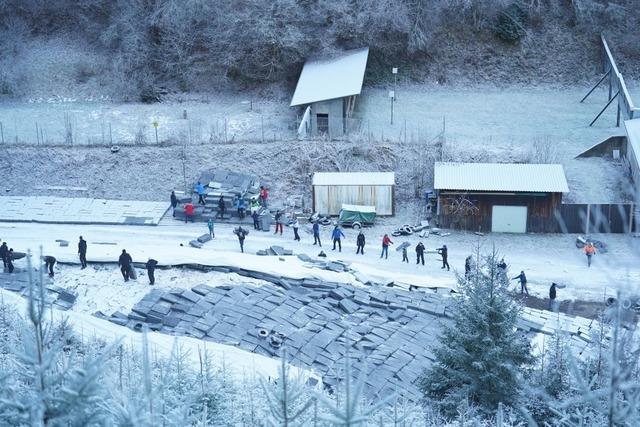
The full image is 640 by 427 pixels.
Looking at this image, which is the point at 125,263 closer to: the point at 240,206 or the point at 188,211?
the point at 188,211

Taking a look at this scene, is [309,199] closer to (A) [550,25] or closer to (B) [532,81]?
(B) [532,81]

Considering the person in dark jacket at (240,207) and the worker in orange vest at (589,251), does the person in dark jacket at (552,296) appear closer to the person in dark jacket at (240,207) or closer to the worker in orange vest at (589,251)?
the worker in orange vest at (589,251)

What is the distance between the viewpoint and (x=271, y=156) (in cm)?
3597

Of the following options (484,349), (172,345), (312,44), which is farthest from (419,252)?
(312,44)

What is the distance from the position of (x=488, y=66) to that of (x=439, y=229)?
12884mm

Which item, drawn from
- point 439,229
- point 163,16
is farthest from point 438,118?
point 163,16

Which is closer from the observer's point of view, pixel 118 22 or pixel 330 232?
pixel 330 232

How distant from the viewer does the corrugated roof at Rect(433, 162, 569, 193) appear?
105ft

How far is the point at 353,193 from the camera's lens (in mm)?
33375

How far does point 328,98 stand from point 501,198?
853 centimetres

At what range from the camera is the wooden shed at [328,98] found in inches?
1464

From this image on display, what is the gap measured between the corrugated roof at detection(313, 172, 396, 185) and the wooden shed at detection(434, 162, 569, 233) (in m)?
1.91

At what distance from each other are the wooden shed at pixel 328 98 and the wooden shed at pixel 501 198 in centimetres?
618

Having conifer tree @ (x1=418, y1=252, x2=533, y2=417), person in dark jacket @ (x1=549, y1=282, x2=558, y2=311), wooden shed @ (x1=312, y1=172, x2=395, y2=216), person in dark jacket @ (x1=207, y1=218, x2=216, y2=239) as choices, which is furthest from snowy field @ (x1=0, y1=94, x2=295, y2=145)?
conifer tree @ (x1=418, y1=252, x2=533, y2=417)
